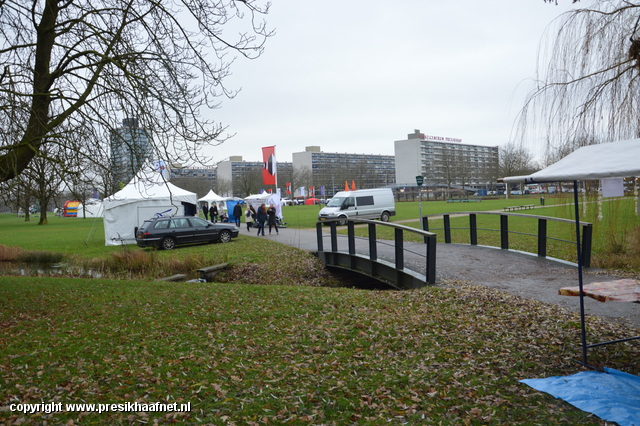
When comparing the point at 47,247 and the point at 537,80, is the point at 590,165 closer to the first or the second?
the point at 537,80

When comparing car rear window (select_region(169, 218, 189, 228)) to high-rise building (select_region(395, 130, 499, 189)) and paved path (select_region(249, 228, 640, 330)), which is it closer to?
paved path (select_region(249, 228, 640, 330))

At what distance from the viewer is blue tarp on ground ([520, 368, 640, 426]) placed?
395cm

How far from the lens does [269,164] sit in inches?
1083

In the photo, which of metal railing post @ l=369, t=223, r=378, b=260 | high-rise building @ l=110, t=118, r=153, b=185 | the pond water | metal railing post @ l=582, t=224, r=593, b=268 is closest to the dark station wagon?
the pond water

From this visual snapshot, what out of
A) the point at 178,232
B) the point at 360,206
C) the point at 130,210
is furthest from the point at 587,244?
the point at 130,210

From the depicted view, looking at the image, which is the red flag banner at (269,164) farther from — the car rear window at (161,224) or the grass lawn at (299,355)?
the grass lawn at (299,355)

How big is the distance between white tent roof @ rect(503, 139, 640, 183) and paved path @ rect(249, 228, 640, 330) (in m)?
2.77

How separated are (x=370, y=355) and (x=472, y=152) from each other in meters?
117

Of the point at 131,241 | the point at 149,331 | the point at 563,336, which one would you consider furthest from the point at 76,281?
the point at 131,241

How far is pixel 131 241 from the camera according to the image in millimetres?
26859

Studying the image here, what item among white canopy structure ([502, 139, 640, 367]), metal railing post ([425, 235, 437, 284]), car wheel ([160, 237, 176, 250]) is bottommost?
car wheel ([160, 237, 176, 250])

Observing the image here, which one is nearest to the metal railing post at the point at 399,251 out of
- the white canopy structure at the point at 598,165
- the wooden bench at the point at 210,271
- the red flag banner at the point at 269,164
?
the white canopy structure at the point at 598,165

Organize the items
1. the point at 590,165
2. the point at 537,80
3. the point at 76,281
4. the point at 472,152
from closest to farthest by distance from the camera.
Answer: the point at 590,165 < the point at 537,80 < the point at 76,281 < the point at 472,152

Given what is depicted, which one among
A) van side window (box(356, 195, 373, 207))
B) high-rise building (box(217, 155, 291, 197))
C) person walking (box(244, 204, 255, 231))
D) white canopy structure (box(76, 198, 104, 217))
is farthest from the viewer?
high-rise building (box(217, 155, 291, 197))
